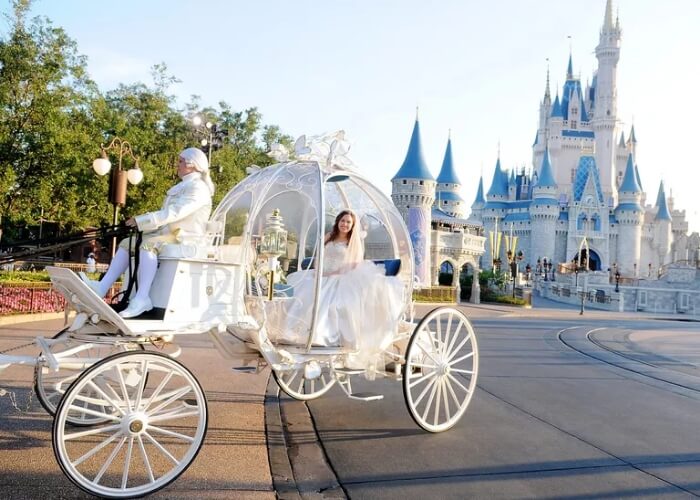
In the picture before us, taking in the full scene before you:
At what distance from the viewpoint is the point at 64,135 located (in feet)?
55.3

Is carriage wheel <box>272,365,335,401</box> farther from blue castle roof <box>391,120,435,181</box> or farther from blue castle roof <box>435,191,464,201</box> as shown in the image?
blue castle roof <box>435,191,464,201</box>

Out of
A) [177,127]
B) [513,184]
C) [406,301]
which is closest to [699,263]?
[513,184]

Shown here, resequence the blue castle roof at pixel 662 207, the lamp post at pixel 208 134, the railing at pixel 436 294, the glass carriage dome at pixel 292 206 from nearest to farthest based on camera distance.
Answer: the glass carriage dome at pixel 292 206 → the lamp post at pixel 208 134 → the railing at pixel 436 294 → the blue castle roof at pixel 662 207

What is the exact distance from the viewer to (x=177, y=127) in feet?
97.3

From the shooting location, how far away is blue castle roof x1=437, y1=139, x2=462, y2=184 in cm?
6335

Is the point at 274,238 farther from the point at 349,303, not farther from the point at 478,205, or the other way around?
the point at 478,205

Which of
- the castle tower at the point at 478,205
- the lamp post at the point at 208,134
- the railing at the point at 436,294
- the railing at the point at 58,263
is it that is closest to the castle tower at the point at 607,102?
the castle tower at the point at 478,205

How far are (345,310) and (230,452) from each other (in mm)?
1484

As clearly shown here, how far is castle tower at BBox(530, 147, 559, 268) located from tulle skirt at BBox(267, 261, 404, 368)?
71.5 m

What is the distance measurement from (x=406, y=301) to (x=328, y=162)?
5.18 feet

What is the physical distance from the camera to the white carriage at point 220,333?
3.48 metres

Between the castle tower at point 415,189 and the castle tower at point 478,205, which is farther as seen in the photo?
the castle tower at point 478,205

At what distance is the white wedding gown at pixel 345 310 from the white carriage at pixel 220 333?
44 mm

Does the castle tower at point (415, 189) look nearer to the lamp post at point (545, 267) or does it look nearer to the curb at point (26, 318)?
the lamp post at point (545, 267)
